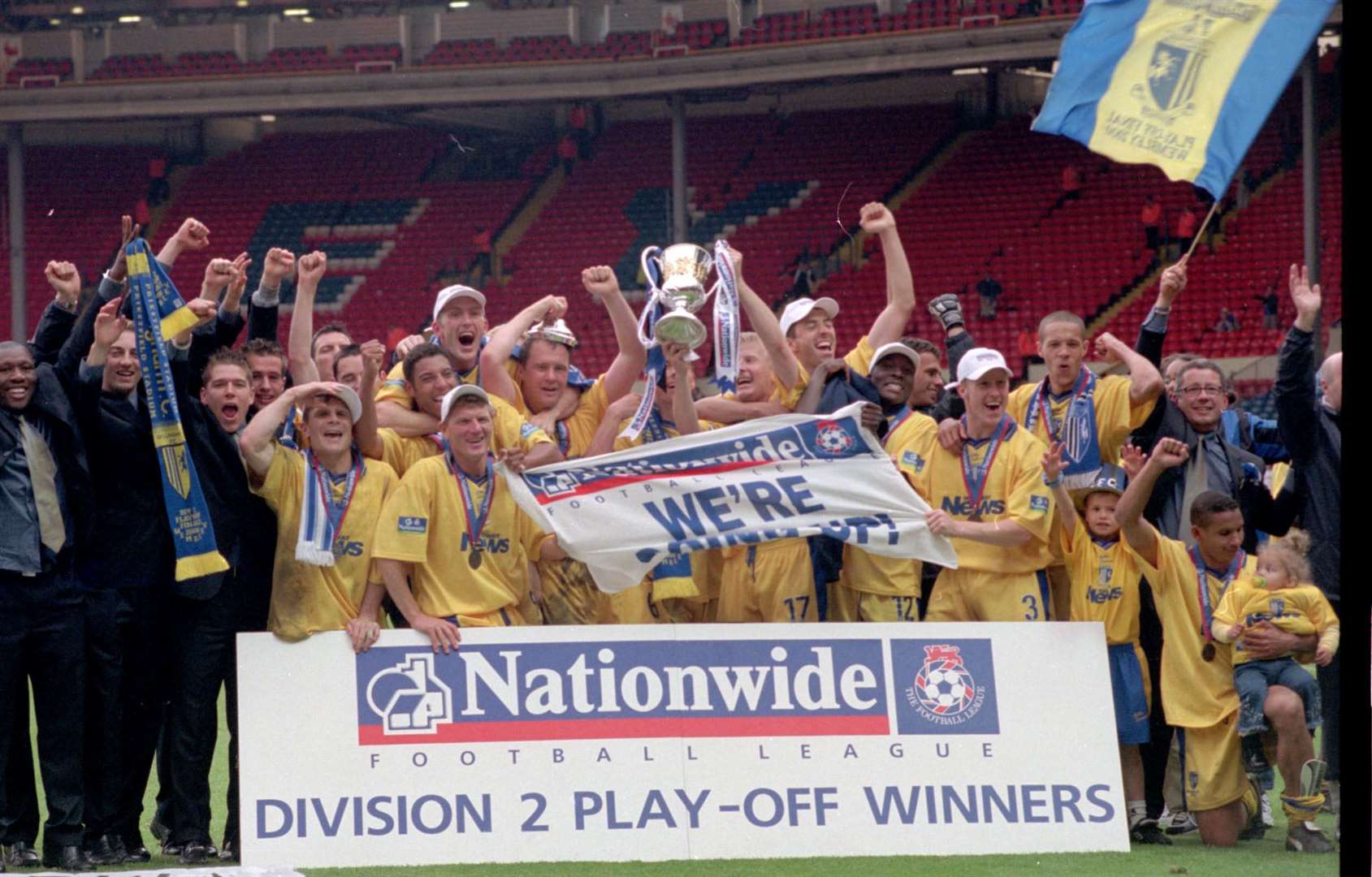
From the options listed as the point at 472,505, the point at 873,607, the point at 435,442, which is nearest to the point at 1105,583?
the point at 873,607

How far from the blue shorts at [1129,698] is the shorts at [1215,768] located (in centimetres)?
18

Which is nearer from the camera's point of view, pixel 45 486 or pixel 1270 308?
pixel 45 486

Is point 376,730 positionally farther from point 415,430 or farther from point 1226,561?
point 1226,561

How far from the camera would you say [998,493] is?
6434 millimetres

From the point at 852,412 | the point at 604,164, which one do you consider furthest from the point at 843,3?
the point at 852,412

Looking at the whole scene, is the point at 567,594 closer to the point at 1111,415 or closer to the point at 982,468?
the point at 982,468

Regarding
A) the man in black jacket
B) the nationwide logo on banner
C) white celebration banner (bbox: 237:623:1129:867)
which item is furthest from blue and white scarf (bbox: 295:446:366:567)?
the man in black jacket

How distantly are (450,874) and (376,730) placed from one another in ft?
1.98

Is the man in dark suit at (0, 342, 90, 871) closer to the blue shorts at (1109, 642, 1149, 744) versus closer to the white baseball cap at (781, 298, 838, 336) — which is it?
the white baseball cap at (781, 298, 838, 336)

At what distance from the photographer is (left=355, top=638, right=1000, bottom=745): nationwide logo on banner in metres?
5.98

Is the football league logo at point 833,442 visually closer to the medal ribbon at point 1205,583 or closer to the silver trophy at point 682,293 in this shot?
the silver trophy at point 682,293

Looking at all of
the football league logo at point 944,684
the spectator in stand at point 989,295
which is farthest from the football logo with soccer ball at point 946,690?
the spectator in stand at point 989,295

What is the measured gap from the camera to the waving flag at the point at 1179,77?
585cm

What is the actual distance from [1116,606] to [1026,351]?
1555 centimetres
